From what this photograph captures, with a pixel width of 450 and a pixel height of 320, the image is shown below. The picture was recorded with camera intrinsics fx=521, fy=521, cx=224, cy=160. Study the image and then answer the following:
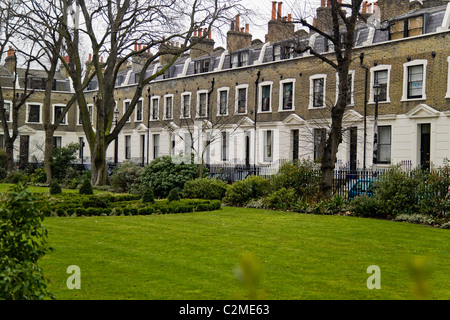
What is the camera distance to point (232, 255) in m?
10.2

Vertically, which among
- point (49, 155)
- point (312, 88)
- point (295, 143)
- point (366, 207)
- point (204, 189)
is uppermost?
point (312, 88)

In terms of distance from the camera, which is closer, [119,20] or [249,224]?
[249,224]

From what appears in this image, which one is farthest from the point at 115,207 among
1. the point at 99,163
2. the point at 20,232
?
the point at 20,232

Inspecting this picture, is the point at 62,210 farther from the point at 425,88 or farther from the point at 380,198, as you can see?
the point at 425,88

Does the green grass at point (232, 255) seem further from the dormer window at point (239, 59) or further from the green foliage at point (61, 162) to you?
the dormer window at point (239, 59)

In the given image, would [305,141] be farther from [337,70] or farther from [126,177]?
[337,70]

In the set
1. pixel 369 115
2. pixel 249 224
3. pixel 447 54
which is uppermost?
pixel 447 54

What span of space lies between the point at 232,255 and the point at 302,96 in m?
27.9

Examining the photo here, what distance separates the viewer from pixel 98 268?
341 inches

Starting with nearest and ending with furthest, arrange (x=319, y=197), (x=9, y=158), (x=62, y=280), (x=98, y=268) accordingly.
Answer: (x=62, y=280), (x=98, y=268), (x=319, y=197), (x=9, y=158)

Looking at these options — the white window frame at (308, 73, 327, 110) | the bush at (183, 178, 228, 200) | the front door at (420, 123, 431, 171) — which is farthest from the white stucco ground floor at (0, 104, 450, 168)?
the bush at (183, 178, 228, 200)

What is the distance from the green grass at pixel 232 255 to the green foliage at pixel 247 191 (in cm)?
464
